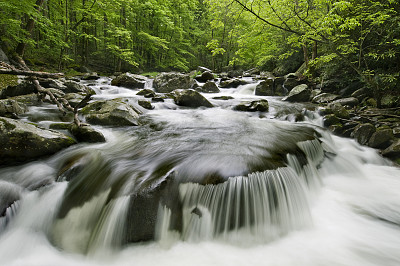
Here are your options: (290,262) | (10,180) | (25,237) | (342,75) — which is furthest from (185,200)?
(342,75)

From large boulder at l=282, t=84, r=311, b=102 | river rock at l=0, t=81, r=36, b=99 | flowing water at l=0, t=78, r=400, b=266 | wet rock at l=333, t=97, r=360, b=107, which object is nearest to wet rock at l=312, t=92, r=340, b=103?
large boulder at l=282, t=84, r=311, b=102

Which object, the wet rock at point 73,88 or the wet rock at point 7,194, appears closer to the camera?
the wet rock at point 7,194

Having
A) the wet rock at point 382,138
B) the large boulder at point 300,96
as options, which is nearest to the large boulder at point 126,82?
the large boulder at point 300,96

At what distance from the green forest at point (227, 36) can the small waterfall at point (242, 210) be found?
4709 mm

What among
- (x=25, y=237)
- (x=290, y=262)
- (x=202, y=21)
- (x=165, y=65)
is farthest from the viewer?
(x=202, y=21)

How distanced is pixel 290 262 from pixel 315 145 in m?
3.12

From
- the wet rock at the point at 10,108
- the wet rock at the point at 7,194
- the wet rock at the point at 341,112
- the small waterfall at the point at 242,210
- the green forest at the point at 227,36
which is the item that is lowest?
the wet rock at the point at 7,194

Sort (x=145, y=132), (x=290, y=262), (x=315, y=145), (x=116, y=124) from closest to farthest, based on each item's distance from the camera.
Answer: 1. (x=290, y=262)
2. (x=315, y=145)
3. (x=145, y=132)
4. (x=116, y=124)

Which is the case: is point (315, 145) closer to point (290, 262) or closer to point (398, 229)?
point (398, 229)

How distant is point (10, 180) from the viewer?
2.82 meters

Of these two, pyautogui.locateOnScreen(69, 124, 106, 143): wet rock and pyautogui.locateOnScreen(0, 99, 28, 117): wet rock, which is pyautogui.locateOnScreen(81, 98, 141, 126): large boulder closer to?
pyautogui.locateOnScreen(69, 124, 106, 143): wet rock

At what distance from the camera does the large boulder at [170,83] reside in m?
11.2

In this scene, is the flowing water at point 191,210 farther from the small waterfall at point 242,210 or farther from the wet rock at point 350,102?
the wet rock at point 350,102

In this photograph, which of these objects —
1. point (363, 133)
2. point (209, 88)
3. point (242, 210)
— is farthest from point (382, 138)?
point (209, 88)
